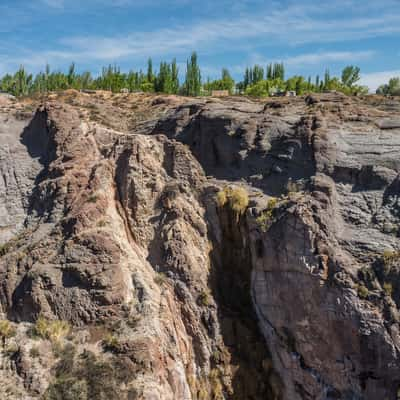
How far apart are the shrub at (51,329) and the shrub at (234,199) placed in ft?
31.6

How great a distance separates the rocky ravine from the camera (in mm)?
18703

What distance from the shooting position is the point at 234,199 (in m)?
23.8

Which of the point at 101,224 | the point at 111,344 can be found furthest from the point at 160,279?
the point at 111,344

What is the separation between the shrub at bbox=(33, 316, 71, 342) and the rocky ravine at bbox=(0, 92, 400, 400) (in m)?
0.07

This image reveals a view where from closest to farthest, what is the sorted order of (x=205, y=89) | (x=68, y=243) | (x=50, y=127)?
(x=68, y=243) → (x=50, y=127) → (x=205, y=89)

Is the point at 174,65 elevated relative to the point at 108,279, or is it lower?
elevated

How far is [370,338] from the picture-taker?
18.4 m

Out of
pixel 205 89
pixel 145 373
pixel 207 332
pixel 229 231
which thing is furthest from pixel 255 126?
pixel 205 89

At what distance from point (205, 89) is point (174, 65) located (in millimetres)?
10196

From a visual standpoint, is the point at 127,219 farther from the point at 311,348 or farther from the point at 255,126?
the point at 311,348

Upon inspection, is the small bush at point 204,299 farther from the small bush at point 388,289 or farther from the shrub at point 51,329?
the small bush at point 388,289

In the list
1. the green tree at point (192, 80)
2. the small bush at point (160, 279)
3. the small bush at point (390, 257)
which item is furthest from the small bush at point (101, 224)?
the green tree at point (192, 80)

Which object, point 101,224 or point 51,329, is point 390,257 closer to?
point 101,224

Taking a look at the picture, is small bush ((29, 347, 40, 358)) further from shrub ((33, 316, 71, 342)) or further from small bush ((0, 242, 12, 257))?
small bush ((0, 242, 12, 257))
